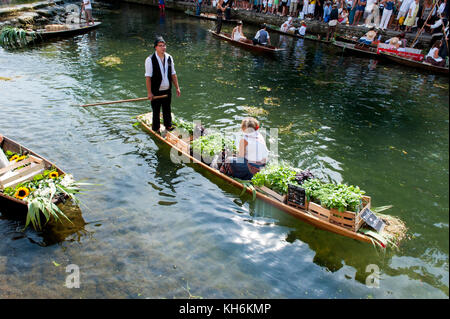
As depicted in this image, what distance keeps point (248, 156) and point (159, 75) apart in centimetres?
356

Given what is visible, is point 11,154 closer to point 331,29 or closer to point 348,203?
point 348,203

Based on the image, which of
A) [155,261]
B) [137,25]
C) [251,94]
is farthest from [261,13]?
[155,261]

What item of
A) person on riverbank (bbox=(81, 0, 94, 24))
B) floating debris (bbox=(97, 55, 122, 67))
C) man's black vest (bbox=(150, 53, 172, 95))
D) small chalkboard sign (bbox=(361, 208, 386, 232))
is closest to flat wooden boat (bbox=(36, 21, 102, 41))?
person on riverbank (bbox=(81, 0, 94, 24))

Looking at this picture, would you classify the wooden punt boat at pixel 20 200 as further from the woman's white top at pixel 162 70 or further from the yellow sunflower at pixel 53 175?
the woman's white top at pixel 162 70

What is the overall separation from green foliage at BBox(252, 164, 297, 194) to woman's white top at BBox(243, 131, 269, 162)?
1.10 ft

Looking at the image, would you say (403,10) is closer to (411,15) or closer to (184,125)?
(411,15)

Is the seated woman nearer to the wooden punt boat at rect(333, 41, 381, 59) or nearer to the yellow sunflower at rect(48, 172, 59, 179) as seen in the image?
the yellow sunflower at rect(48, 172, 59, 179)

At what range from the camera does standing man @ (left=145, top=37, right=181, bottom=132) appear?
27.7ft

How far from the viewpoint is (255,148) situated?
24.3 ft

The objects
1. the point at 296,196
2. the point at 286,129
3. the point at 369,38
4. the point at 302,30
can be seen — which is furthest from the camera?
the point at 302,30

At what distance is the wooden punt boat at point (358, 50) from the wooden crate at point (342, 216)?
18.0m

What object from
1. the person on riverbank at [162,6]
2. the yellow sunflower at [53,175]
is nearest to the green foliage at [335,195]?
the yellow sunflower at [53,175]

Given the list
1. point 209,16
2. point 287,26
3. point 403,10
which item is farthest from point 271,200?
point 209,16

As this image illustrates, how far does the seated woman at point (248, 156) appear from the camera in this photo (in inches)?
281
